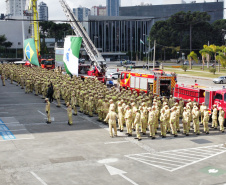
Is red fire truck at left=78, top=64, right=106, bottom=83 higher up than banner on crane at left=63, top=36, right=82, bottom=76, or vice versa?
banner on crane at left=63, top=36, right=82, bottom=76

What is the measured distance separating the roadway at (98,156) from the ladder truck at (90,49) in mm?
19593

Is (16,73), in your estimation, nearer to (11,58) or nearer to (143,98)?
(143,98)

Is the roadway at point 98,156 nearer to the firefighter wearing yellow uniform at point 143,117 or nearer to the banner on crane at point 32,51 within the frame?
the firefighter wearing yellow uniform at point 143,117

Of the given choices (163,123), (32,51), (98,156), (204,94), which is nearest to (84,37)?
(32,51)

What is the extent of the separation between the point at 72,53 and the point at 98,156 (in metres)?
17.0

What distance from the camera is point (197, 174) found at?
12.7 meters

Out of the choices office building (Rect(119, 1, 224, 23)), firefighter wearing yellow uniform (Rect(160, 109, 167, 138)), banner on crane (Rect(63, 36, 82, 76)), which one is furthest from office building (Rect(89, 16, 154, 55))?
firefighter wearing yellow uniform (Rect(160, 109, 167, 138))

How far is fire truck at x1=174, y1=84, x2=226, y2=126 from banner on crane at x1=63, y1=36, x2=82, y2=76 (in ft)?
29.8

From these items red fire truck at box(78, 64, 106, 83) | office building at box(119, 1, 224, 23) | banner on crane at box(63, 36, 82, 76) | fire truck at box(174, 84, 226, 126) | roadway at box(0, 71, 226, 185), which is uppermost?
office building at box(119, 1, 224, 23)

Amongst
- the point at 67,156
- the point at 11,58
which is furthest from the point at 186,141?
the point at 11,58

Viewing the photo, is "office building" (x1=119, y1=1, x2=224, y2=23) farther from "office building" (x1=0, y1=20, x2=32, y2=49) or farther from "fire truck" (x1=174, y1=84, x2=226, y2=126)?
"fire truck" (x1=174, y1=84, x2=226, y2=126)

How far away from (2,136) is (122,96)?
8.35m

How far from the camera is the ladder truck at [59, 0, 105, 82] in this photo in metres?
40.5

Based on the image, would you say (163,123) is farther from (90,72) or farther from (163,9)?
(163,9)
